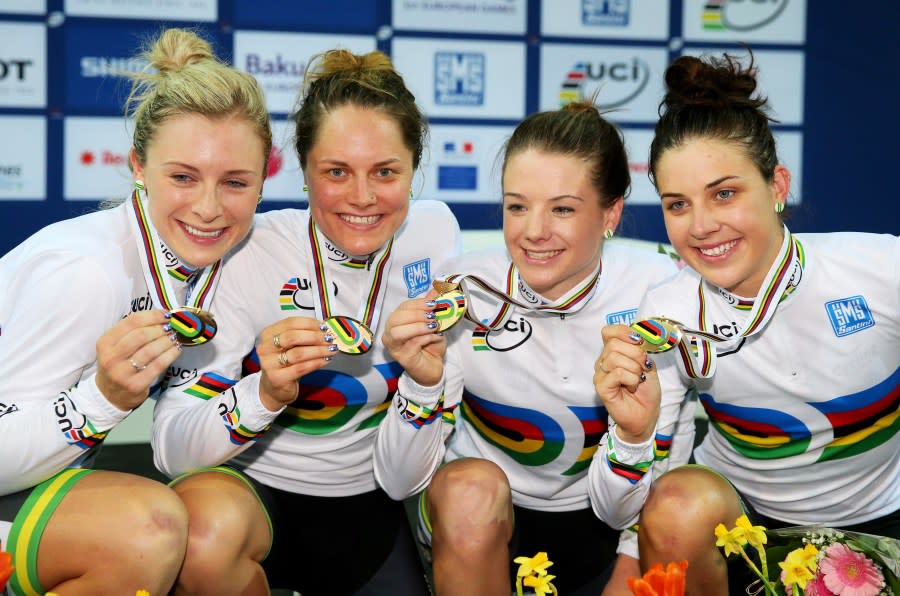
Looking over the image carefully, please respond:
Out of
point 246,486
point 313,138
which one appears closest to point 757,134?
point 313,138

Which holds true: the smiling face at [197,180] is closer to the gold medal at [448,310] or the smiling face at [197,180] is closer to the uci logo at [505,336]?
the gold medal at [448,310]

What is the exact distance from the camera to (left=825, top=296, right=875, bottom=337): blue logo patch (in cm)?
213

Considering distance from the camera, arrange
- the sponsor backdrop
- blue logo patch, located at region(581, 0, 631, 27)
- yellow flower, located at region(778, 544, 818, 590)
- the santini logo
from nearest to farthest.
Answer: yellow flower, located at region(778, 544, 818, 590) < the sponsor backdrop < blue logo patch, located at region(581, 0, 631, 27) < the santini logo

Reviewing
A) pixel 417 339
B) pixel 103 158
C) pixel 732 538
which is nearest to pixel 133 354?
pixel 417 339

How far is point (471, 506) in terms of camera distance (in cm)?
206

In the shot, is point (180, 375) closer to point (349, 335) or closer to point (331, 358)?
point (331, 358)

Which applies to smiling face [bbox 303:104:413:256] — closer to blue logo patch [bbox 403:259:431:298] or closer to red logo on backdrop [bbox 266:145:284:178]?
blue logo patch [bbox 403:259:431:298]

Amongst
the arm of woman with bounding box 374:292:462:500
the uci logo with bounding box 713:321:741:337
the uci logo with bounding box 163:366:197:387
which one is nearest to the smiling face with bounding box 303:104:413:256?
the arm of woman with bounding box 374:292:462:500

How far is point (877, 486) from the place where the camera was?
2213 mm

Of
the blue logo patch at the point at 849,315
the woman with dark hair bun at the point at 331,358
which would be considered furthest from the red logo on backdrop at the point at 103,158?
the blue logo patch at the point at 849,315

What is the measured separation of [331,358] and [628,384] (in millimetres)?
674

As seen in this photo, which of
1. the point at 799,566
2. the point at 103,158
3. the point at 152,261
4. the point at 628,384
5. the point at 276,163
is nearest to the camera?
the point at 799,566

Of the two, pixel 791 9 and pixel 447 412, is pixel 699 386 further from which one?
pixel 791 9

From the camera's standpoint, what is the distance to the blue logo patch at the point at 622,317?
234 centimetres
